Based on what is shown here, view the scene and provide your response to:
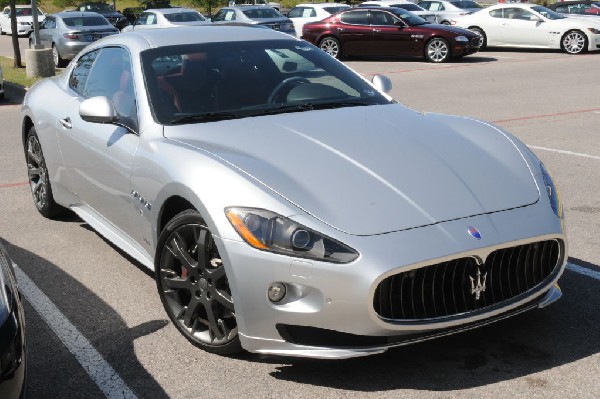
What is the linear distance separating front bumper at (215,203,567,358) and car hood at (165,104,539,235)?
10 centimetres

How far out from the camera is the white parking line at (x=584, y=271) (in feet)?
17.8

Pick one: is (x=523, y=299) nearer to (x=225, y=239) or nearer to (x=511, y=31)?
(x=225, y=239)

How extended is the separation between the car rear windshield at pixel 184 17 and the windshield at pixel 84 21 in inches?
94.2

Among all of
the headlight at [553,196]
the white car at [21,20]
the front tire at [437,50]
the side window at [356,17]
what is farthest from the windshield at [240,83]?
the white car at [21,20]

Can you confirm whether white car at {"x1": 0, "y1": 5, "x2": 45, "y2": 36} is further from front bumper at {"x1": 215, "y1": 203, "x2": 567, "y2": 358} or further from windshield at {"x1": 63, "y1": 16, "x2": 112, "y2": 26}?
front bumper at {"x1": 215, "y1": 203, "x2": 567, "y2": 358}

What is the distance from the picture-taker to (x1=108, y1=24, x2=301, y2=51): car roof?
579 cm

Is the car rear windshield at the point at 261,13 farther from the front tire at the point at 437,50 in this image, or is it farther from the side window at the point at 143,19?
the front tire at the point at 437,50

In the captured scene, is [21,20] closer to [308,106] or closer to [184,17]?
[184,17]

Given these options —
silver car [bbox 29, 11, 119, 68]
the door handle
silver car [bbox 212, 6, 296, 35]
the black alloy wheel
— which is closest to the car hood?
the black alloy wheel

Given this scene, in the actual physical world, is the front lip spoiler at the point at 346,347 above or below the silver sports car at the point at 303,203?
below

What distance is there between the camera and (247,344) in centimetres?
412

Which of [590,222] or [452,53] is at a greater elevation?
[590,222]

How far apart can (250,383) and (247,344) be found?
185 millimetres

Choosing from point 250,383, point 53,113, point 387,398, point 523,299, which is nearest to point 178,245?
point 250,383
